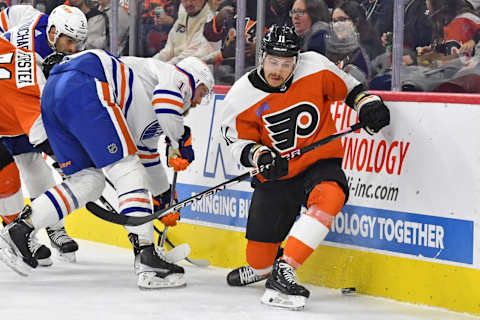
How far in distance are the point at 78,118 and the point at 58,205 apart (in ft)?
1.15

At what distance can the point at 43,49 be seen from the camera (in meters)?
4.28

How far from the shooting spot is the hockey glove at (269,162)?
3275 mm

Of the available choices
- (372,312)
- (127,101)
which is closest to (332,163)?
(372,312)

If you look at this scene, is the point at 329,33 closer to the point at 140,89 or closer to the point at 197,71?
the point at 197,71

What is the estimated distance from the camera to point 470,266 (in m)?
3.06

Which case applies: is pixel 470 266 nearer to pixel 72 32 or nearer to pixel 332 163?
pixel 332 163

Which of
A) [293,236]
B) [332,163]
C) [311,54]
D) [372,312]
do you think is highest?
[311,54]

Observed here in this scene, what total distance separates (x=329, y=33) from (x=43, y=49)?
1.36 meters

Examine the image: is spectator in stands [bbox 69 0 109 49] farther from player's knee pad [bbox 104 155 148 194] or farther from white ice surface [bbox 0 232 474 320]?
player's knee pad [bbox 104 155 148 194]

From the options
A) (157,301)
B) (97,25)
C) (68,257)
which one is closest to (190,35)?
(97,25)

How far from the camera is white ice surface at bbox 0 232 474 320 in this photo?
305 centimetres

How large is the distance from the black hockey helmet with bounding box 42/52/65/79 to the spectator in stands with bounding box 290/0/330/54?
42.1 inches

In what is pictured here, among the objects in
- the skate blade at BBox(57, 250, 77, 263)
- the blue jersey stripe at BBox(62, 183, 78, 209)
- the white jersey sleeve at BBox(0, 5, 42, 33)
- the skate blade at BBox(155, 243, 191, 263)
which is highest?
the white jersey sleeve at BBox(0, 5, 42, 33)

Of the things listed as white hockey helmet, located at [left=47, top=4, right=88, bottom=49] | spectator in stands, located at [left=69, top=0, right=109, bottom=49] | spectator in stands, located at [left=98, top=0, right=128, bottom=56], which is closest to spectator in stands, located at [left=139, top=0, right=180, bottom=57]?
spectator in stands, located at [left=98, top=0, right=128, bottom=56]
